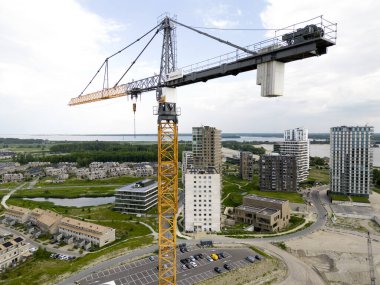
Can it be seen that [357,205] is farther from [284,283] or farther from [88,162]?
[88,162]

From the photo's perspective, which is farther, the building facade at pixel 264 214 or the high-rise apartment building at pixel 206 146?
the high-rise apartment building at pixel 206 146

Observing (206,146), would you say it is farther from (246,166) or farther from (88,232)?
(88,232)

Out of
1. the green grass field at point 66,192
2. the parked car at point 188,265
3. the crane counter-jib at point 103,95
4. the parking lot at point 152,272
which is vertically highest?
the crane counter-jib at point 103,95

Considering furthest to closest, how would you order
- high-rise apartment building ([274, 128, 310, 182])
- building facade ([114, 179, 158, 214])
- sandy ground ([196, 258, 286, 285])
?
high-rise apartment building ([274, 128, 310, 182]) < building facade ([114, 179, 158, 214]) < sandy ground ([196, 258, 286, 285])

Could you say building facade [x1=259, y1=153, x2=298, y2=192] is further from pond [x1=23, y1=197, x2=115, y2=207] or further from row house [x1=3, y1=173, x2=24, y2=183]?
row house [x1=3, y1=173, x2=24, y2=183]

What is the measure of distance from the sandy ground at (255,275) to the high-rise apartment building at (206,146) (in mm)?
31378

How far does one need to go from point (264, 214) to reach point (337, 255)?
9889 mm

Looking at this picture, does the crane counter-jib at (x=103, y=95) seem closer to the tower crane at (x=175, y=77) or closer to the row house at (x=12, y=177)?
the tower crane at (x=175, y=77)

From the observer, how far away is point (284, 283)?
81.8ft

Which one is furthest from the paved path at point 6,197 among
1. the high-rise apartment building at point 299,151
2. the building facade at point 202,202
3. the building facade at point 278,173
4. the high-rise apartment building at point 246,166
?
the high-rise apartment building at point 299,151

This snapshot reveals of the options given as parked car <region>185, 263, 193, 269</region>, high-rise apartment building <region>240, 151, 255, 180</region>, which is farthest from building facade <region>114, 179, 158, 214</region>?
high-rise apartment building <region>240, 151, 255, 180</region>

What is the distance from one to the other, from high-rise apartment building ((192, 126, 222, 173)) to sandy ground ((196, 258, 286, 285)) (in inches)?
1235

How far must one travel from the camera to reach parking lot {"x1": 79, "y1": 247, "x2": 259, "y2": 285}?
79.5ft

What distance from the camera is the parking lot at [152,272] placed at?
24.2m
